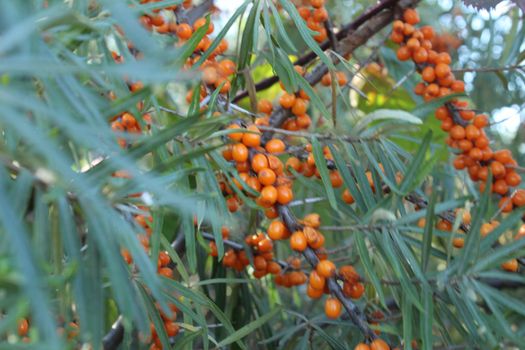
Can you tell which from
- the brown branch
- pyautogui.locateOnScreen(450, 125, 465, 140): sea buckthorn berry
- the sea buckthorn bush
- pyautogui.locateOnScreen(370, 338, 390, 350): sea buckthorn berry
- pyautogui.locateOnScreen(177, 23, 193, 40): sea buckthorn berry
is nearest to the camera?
the sea buckthorn bush

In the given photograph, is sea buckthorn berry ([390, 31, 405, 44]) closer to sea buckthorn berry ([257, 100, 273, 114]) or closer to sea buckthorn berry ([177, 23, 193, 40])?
sea buckthorn berry ([257, 100, 273, 114])

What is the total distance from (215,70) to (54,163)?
609 mm

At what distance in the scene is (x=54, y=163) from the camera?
33cm

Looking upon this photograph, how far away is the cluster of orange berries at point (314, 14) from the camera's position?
1091 mm

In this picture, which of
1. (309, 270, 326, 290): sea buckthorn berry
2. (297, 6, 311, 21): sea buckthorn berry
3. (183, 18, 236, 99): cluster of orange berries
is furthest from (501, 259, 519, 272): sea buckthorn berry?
(297, 6, 311, 21): sea buckthorn berry

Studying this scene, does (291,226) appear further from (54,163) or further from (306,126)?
(54,163)

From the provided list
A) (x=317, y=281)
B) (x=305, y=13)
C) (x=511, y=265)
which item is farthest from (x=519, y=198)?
(x=305, y=13)

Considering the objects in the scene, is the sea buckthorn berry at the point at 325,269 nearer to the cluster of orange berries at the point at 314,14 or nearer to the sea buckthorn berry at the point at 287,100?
the sea buckthorn berry at the point at 287,100

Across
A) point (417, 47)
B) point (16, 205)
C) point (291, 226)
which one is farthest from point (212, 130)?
point (417, 47)

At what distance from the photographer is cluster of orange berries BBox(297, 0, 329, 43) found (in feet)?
3.58

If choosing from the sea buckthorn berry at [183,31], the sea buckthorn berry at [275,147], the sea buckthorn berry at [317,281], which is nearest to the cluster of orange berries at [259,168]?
the sea buckthorn berry at [275,147]

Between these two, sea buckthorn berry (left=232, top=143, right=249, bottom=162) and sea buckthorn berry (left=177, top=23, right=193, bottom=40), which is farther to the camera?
sea buckthorn berry (left=177, top=23, right=193, bottom=40)

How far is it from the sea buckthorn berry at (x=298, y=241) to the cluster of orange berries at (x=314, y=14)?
16.9 inches

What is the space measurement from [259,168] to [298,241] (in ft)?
0.35
